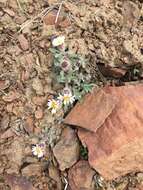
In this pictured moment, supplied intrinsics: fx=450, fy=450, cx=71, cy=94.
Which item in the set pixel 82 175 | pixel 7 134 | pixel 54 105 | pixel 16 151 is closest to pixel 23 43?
pixel 54 105

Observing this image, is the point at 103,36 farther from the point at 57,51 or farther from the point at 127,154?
the point at 127,154

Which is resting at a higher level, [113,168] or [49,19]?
[49,19]

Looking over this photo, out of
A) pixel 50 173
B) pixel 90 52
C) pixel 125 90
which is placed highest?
pixel 90 52

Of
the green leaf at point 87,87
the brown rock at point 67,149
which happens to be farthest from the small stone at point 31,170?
the green leaf at point 87,87

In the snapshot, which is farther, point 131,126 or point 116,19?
point 116,19

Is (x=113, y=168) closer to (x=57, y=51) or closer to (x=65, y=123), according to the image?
(x=65, y=123)

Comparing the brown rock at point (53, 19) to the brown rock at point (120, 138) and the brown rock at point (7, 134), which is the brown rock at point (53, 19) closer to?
the brown rock at point (120, 138)

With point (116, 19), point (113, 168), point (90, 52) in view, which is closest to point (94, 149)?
point (113, 168)

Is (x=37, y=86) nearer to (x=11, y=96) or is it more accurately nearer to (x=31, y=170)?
(x=11, y=96)
